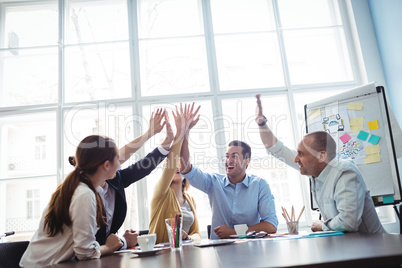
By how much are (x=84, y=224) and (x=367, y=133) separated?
260cm

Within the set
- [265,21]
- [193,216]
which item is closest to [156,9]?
[265,21]

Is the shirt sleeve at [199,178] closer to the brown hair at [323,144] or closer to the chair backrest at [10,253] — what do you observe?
the brown hair at [323,144]

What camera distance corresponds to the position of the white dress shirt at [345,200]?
66.5 inches

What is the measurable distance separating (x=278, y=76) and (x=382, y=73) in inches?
44.8

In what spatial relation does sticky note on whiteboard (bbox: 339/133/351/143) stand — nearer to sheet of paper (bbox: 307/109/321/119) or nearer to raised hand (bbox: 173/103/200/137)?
sheet of paper (bbox: 307/109/321/119)

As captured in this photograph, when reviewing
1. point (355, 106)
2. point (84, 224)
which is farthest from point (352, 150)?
point (84, 224)

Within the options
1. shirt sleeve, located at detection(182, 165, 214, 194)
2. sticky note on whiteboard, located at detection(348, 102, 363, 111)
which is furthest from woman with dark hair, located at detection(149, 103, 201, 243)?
sticky note on whiteboard, located at detection(348, 102, 363, 111)

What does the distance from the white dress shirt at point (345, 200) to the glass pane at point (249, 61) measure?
211cm

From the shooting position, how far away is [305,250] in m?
A: 1.10

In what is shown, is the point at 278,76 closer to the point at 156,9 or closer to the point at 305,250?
the point at 156,9

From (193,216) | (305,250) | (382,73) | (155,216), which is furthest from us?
(382,73)

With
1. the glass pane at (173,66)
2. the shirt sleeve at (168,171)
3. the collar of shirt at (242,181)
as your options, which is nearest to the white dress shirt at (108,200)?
the shirt sleeve at (168,171)

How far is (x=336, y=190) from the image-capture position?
183 cm

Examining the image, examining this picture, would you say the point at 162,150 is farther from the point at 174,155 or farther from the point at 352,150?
the point at 352,150
